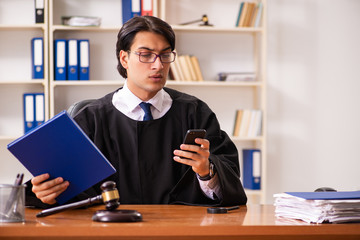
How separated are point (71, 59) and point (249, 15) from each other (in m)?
1.55

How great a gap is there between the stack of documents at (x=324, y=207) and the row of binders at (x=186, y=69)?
9.91ft

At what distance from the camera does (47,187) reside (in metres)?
1.77

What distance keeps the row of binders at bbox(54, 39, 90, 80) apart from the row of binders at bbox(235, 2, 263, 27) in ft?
4.31

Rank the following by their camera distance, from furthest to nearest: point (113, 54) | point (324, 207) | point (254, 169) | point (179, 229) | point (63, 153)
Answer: point (113, 54) < point (254, 169) < point (63, 153) < point (324, 207) < point (179, 229)

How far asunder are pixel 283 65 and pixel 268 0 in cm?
59

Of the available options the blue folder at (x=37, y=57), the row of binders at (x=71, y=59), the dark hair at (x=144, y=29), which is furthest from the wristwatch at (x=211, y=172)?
the blue folder at (x=37, y=57)

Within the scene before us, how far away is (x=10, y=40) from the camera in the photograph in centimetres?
471

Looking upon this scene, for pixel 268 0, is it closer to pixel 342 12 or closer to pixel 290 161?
pixel 342 12

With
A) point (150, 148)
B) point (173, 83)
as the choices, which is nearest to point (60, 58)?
point (173, 83)

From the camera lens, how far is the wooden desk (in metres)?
1.39

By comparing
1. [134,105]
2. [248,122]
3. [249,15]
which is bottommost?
[248,122]

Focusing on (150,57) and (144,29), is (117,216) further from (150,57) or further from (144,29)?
(144,29)

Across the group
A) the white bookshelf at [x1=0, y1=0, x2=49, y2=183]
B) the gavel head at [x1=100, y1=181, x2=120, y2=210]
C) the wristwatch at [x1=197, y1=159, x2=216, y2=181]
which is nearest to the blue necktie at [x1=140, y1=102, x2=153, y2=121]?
the wristwatch at [x1=197, y1=159, x2=216, y2=181]

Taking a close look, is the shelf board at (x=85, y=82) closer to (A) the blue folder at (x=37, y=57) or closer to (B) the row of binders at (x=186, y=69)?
(A) the blue folder at (x=37, y=57)
